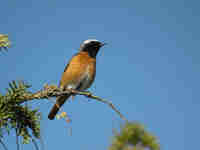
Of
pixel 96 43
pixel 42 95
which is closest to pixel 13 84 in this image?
pixel 42 95

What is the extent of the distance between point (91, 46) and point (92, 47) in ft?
0.12

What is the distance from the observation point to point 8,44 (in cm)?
188

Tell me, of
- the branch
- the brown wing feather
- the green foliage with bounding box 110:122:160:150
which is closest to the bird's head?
the brown wing feather

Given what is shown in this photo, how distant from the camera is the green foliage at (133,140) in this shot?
0.63 metres

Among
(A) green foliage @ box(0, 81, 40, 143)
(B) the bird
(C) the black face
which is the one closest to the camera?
(A) green foliage @ box(0, 81, 40, 143)

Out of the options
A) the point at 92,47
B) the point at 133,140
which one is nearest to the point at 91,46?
the point at 92,47

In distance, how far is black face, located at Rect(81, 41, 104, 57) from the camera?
6.89m

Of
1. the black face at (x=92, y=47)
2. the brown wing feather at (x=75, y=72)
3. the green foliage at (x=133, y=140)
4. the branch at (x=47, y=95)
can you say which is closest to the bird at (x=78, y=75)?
the brown wing feather at (x=75, y=72)

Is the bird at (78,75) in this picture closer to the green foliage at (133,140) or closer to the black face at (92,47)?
the black face at (92,47)

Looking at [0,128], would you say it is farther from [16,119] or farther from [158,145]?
[158,145]

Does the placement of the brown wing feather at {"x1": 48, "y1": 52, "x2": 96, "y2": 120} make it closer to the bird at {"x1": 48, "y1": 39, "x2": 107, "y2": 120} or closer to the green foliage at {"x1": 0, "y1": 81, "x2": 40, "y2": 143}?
the bird at {"x1": 48, "y1": 39, "x2": 107, "y2": 120}

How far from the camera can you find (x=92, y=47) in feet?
23.0

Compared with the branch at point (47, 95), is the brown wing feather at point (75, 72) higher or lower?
higher

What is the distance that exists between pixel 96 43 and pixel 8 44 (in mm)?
5309
